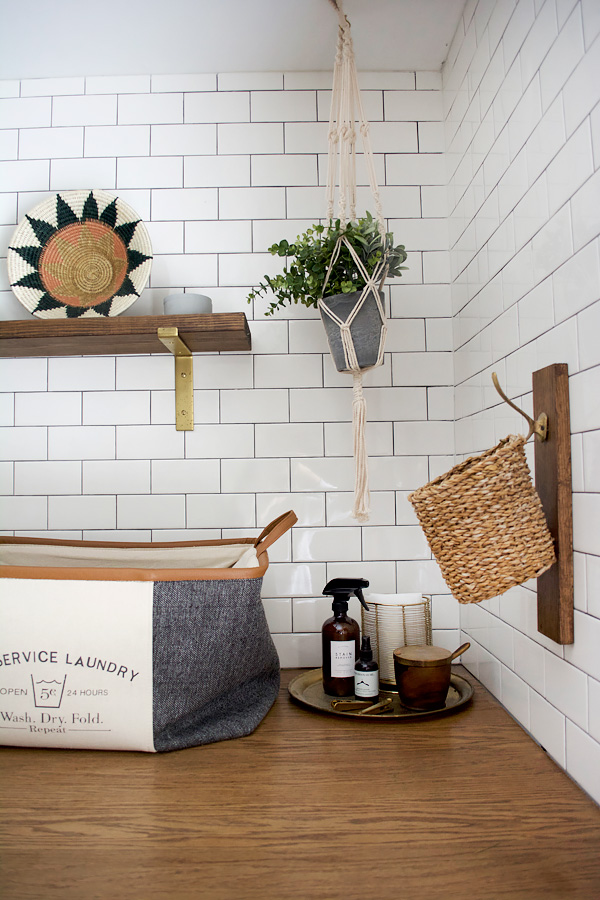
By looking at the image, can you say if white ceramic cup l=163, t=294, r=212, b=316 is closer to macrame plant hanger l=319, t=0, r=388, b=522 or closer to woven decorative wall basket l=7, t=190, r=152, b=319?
woven decorative wall basket l=7, t=190, r=152, b=319

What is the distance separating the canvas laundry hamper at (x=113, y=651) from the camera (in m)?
1.00

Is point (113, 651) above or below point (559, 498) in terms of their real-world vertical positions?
below

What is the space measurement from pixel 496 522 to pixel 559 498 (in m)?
0.11

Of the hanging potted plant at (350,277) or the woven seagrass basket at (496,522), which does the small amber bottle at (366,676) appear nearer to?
the woven seagrass basket at (496,522)

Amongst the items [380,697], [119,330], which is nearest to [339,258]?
[119,330]

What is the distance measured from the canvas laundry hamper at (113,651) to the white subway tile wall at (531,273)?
1.67ft

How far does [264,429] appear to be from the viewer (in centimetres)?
152

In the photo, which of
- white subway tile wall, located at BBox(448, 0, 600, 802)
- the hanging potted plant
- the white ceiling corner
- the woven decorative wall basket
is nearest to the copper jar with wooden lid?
white subway tile wall, located at BBox(448, 0, 600, 802)

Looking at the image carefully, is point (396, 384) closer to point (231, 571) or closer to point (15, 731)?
point (231, 571)

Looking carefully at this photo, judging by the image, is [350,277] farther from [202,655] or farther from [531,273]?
[202,655]

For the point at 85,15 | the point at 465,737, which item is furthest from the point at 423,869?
the point at 85,15

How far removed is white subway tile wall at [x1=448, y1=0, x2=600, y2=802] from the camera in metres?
0.83

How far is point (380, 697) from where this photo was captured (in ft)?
4.11

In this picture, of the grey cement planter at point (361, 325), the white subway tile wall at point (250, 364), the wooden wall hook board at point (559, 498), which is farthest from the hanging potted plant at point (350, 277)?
the wooden wall hook board at point (559, 498)
